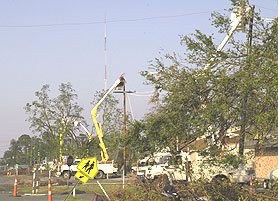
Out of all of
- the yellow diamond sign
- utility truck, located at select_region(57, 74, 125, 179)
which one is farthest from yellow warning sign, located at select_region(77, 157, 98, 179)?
utility truck, located at select_region(57, 74, 125, 179)

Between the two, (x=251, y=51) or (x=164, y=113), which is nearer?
(x=251, y=51)

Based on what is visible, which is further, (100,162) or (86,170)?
(100,162)

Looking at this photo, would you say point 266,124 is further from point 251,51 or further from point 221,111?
point 251,51

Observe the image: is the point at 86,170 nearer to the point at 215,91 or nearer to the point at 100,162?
the point at 215,91

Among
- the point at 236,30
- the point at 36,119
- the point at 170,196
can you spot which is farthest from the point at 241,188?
the point at 36,119

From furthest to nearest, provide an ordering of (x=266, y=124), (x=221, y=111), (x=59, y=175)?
(x=59, y=175) < (x=221, y=111) < (x=266, y=124)

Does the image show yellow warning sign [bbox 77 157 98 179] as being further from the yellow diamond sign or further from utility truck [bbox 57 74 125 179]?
utility truck [bbox 57 74 125 179]

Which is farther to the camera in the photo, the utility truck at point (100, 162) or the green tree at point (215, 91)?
the utility truck at point (100, 162)

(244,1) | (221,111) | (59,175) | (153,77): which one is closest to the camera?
(221,111)

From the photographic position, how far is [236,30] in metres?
11.2

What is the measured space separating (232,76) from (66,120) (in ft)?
83.8

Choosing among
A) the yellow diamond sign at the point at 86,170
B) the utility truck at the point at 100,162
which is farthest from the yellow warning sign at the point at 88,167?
the utility truck at the point at 100,162

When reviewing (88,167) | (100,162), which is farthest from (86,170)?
(100,162)

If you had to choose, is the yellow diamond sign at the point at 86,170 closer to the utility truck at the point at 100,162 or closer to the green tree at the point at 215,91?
the green tree at the point at 215,91
